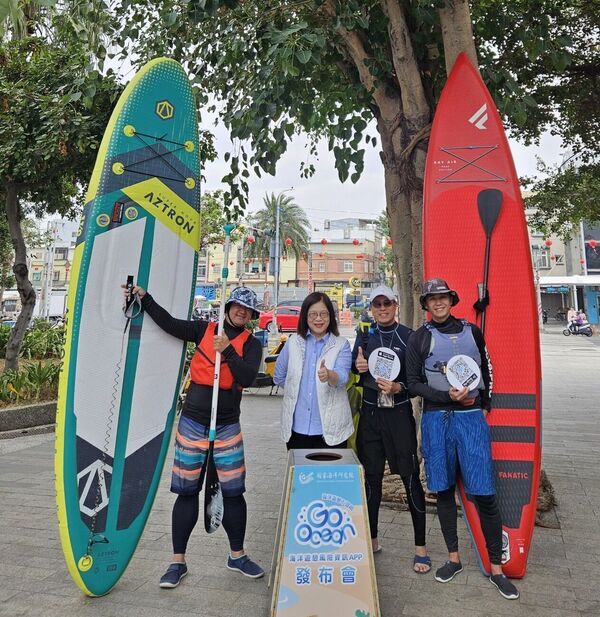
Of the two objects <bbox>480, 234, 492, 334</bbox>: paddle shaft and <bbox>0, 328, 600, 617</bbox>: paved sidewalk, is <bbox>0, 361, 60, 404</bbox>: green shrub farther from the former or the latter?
<bbox>480, 234, 492, 334</bbox>: paddle shaft

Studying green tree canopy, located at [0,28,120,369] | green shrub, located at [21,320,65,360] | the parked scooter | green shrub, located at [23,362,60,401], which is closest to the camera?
green tree canopy, located at [0,28,120,369]

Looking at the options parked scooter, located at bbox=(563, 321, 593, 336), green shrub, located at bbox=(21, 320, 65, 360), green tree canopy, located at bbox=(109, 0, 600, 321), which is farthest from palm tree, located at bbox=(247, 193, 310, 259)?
green tree canopy, located at bbox=(109, 0, 600, 321)

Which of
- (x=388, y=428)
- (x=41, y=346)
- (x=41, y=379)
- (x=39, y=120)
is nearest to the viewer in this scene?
(x=388, y=428)

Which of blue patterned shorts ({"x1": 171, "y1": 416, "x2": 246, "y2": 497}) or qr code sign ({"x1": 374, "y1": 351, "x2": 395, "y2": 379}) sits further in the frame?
qr code sign ({"x1": 374, "y1": 351, "x2": 395, "y2": 379})

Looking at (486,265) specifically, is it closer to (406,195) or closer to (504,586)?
(406,195)

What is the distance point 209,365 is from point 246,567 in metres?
1.08

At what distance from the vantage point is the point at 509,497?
2.90 meters

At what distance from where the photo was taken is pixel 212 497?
265cm

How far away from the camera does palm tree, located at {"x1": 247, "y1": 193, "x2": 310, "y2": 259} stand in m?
42.1

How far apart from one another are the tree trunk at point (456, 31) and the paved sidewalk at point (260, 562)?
3.32 meters

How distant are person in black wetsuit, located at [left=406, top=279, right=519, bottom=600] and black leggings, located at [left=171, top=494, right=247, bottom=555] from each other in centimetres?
100

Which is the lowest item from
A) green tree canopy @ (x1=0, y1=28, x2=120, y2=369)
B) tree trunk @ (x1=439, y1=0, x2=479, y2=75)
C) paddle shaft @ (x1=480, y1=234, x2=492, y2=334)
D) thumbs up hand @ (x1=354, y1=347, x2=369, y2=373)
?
thumbs up hand @ (x1=354, y1=347, x2=369, y2=373)

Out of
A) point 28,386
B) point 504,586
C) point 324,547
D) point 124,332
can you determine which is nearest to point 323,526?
point 324,547

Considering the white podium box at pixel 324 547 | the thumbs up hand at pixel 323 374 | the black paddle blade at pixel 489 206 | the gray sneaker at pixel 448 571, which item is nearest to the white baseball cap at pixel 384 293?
the thumbs up hand at pixel 323 374
